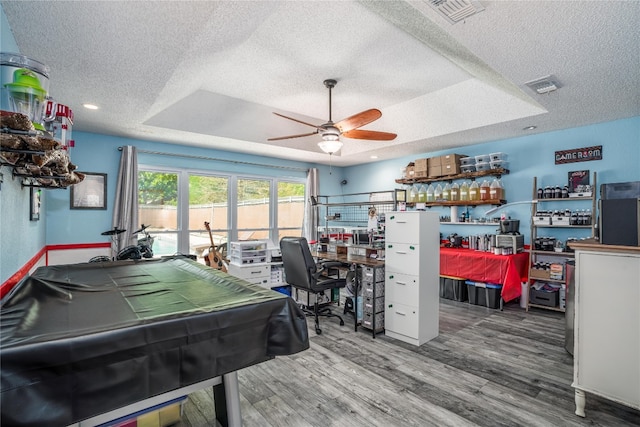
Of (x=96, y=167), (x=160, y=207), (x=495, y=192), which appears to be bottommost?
(x=160, y=207)

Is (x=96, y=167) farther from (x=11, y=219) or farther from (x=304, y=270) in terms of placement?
(x=304, y=270)

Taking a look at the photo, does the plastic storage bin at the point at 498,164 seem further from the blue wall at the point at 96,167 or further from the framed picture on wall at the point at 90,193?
the framed picture on wall at the point at 90,193

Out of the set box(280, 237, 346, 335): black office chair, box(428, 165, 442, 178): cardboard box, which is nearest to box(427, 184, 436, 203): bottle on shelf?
box(428, 165, 442, 178): cardboard box

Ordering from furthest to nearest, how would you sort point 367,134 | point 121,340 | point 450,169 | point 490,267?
point 450,169 → point 490,267 → point 367,134 → point 121,340

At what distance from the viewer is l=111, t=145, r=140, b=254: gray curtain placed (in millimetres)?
4488

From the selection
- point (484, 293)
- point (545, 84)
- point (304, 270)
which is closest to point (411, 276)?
point (304, 270)

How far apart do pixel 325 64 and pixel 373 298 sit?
263 cm

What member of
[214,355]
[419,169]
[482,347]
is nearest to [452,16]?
[214,355]

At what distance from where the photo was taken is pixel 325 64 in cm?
331

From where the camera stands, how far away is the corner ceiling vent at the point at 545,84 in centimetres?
275

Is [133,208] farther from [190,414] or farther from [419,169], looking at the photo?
[419,169]

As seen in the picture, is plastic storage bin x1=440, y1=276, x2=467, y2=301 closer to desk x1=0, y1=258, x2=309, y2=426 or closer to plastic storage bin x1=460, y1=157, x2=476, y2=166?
plastic storage bin x1=460, y1=157, x2=476, y2=166

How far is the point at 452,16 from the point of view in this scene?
1951 mm

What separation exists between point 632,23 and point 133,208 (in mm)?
5640
